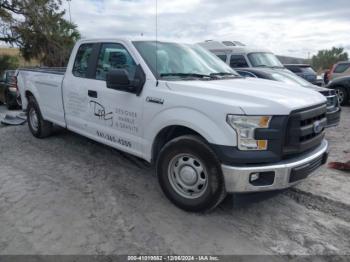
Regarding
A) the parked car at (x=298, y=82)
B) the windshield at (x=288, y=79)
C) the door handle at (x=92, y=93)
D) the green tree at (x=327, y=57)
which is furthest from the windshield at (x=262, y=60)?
the green tree at (x=327, y=57)

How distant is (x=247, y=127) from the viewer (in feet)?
11.3

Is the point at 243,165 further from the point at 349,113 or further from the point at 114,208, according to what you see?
the point at 349,113

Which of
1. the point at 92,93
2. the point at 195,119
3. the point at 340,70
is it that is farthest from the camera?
the point at 340,70

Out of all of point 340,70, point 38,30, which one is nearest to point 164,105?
point 340,70

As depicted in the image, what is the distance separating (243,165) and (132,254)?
1.33 metres

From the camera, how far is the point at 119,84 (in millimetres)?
4238

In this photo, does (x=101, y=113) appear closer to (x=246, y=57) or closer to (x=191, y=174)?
Result: (x=191, y=174)

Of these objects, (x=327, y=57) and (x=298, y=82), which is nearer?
(x=298, y=82)

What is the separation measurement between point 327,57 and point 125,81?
5444 centimetres

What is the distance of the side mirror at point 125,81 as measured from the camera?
4148 mm

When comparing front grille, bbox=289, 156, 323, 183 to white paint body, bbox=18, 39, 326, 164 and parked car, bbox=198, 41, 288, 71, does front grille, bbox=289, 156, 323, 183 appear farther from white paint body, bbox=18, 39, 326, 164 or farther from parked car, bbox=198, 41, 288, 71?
parked car, bbox=198, 41, 288, 71

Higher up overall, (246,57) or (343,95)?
(246,57)

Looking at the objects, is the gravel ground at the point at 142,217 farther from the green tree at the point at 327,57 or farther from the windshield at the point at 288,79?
the green tree at the point at 327,57

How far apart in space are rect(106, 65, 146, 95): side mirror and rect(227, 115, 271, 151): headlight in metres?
1.34
